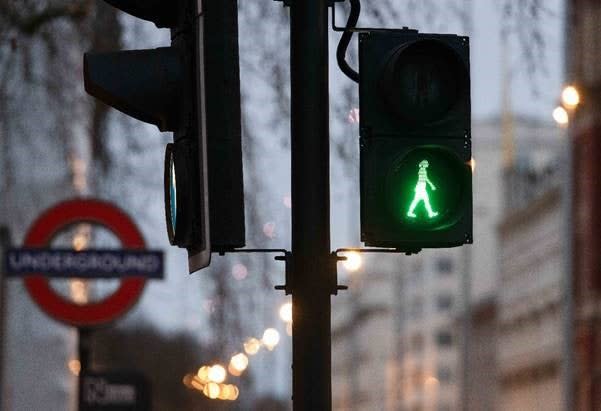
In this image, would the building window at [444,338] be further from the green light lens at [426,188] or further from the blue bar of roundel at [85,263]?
the green light lens at [426,188]

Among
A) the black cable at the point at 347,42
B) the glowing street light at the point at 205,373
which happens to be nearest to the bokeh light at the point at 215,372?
the glowing street light at the point at 205,373

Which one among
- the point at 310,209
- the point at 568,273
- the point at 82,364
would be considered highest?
the point at 568,273

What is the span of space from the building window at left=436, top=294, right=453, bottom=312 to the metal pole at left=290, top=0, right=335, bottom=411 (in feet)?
446

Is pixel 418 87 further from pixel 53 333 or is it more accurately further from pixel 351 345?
pixel 351 345

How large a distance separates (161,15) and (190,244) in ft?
2.36

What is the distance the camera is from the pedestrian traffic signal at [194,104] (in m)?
5.72

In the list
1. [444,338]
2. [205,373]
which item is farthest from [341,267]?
[444,338]

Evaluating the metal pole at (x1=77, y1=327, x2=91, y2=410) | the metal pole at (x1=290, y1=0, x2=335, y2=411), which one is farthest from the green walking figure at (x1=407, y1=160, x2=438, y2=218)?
the metal pole at (x1=77, y1=327, x2=91, y2=410)


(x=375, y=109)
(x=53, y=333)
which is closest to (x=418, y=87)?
(x=375, y=109)

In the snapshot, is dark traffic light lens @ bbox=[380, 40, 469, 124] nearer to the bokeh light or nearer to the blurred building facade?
the bokeh light

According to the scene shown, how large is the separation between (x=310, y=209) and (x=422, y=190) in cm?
36

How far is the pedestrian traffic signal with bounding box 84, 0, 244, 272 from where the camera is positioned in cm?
572

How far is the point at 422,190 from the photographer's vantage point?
592 cm

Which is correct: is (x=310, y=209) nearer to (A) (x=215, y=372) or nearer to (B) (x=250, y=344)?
(A) (x=215, y=372)
